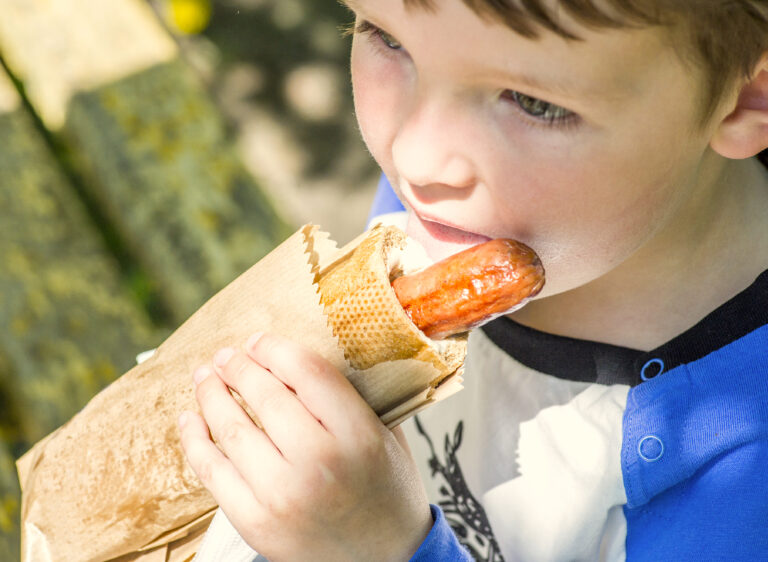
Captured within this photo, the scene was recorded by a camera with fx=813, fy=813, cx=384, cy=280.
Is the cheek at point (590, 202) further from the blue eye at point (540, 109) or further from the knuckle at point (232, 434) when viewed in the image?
the knuckle at point (232, 434)

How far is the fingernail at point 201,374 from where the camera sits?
157 cm

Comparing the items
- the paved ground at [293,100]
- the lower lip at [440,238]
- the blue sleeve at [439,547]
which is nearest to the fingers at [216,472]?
the blue sleeve at [439,547]

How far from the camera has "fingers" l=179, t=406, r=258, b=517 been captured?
4.94 feet

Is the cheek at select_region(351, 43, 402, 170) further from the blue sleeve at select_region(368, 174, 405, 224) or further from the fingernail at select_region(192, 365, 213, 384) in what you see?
the blue sleeve at select_region(368, 174, 405, 224)

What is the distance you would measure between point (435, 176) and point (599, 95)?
0.29m

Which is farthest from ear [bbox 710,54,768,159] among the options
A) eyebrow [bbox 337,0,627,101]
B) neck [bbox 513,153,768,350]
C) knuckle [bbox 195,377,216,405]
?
knuckle [bbox 195,377,216,405]

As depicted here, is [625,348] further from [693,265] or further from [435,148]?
[435,148]

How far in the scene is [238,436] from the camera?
4.93 feet

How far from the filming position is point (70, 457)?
5.42 feet

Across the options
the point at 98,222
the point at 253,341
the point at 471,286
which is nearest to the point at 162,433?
the point at 253,341

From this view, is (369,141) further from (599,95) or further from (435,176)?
(599,95)

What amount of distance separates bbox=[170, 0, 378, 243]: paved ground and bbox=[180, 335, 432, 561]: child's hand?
7.35 ft

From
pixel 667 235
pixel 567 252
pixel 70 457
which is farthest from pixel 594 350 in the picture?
pixel 70 457

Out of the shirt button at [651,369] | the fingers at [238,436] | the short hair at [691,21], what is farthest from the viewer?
the shirt button at [651,369]
